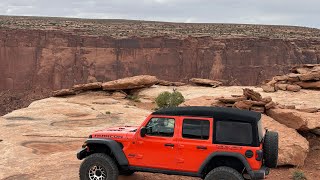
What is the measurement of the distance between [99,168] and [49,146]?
5.86 metres

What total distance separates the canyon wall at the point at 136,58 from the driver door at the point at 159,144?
50.9 metres

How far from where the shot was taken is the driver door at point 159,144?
998cm

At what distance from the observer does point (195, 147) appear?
384 inches

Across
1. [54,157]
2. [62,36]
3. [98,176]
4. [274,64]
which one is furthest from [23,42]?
[98,176]

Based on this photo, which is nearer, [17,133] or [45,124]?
[17,133]

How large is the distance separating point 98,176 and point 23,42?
53779 mm

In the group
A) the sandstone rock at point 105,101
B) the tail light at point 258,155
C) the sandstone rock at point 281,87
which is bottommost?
the sandstone rock at point 105,101

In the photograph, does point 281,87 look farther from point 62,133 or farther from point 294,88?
point 62,133

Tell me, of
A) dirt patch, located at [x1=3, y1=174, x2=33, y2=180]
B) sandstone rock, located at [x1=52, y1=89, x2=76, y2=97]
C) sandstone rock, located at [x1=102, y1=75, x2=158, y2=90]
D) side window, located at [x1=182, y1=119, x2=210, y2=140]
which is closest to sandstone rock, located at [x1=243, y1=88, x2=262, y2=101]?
side window, located at [x1=182, y1=119, x2=210, y2=140]

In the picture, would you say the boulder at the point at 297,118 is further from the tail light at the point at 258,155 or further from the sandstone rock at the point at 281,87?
the sandstone rock at the point at 281,87

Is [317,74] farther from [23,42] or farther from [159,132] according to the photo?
[23,42]

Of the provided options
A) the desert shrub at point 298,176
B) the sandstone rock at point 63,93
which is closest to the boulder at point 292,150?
the desert shrub at point 298,176

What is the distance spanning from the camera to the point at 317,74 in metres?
29.5

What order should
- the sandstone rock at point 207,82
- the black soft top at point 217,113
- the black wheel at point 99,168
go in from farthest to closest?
1. the sandstone rock at point 207,82
2. the black wheel at point 99,168
3. the black soft top at point 217,113
